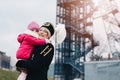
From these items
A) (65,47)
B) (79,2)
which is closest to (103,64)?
(65,47)

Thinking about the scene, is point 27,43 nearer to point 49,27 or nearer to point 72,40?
point 49,27

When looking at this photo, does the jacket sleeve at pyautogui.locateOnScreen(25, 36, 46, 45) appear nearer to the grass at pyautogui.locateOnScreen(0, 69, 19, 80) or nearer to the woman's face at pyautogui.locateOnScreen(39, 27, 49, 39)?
the woman's face at pyautogui.locateOnScreen(39, 27, 49, 39)

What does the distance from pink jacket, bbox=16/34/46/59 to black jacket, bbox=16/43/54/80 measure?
63 mm

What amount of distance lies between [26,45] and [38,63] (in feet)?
0.98

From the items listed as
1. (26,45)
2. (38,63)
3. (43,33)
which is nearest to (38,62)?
(38,63)

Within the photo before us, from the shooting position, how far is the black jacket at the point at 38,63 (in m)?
4.97

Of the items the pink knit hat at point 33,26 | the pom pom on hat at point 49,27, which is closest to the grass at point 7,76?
the pom pom on hat at point 49,27

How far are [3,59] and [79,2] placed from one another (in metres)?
36.5

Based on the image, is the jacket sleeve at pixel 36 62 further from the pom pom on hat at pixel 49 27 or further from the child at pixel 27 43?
the pom pom on hat at pixel 49 27

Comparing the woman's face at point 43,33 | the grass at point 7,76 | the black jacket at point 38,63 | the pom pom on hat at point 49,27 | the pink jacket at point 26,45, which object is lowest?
the grass at point 7,76

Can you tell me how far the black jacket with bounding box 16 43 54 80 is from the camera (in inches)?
196

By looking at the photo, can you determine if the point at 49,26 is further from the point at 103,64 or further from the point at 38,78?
the point at 103,64

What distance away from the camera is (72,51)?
4569 centimetres

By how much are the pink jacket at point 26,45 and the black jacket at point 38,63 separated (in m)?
0.06
